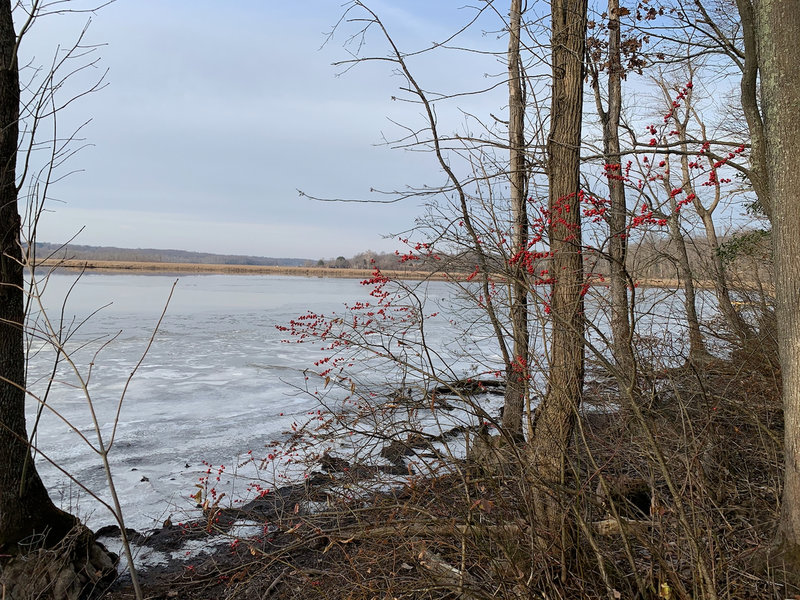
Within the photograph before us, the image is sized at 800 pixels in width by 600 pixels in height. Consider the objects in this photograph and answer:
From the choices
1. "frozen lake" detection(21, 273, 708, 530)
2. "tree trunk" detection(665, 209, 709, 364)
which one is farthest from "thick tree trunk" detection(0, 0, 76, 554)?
"tree trunk" detection(665, 209, 709, 364)

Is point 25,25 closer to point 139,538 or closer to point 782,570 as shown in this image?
point 139,538

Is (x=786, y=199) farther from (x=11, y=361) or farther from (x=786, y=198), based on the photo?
(x=11, y=361)

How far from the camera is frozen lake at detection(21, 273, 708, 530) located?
656 cm

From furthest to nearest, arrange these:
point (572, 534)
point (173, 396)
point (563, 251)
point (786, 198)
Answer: point (173, 396)
point (563, 251)
point (786, 198)
point (572, 534)

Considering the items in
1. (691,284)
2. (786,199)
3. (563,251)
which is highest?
(786,199)

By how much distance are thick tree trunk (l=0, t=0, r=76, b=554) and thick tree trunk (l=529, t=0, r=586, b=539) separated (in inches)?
160

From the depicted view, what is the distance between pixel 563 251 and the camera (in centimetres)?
385

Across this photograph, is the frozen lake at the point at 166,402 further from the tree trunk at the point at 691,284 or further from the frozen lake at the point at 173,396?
the tree trunk at the point at 691,284

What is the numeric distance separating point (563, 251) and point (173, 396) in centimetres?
902

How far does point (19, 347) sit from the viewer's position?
4949 millimetres

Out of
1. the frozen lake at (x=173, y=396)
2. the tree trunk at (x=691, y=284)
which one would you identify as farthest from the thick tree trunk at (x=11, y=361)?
the tree trunk at (x=691, y=284)

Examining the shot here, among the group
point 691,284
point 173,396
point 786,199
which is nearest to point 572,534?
point 786,199

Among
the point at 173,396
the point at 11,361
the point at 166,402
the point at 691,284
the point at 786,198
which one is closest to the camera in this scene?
the point at 786,198

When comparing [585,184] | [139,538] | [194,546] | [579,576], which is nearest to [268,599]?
[194,546]
